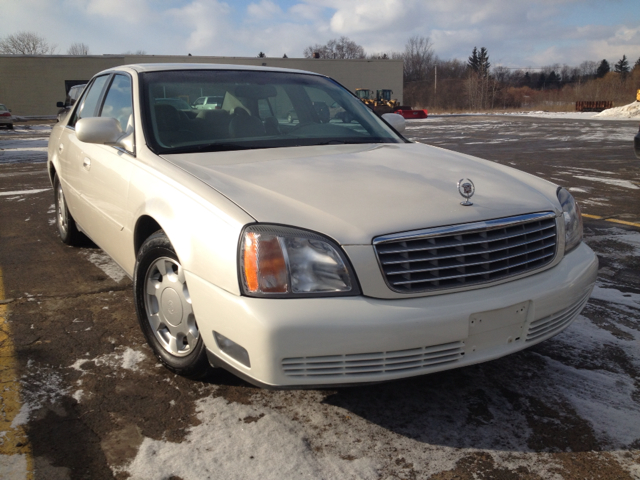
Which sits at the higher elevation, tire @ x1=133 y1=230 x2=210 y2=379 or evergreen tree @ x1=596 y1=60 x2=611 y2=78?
evergreen tree @ x1=596 y1=60 x2=611 y2=78

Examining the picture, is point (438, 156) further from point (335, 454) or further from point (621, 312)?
point (335, 454)

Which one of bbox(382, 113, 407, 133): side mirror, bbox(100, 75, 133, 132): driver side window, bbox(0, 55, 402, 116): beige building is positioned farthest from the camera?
bbox(0, 55, 402, 116): beige building

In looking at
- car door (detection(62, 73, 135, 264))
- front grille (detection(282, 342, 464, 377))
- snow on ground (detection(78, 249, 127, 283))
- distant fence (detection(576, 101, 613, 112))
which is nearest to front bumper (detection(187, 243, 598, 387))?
front grille (detection(282, 342, 464, 377))

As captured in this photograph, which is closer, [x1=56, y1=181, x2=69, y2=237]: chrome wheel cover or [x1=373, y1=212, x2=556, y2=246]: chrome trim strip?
[x1=373, y1=212, x2=556, y2=246]: chrome trim strip

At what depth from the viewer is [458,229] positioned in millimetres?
2256

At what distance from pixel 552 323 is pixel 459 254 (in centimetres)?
63

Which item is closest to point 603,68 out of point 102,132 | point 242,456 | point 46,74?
point 46,74

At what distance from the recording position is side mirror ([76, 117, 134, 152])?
3215 millimetres

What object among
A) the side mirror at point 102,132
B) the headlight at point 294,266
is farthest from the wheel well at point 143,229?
the headlight at point 294,266

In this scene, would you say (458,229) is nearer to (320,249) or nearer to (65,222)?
(320,249)

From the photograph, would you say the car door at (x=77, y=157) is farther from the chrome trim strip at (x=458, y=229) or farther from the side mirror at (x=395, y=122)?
the chrome trim strip at (x=458, y=229)

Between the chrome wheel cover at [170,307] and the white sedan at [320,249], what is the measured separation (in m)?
0.01

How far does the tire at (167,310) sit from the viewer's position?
8.43 ft

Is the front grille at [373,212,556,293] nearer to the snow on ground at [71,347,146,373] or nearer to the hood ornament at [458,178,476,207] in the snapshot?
the hood ornament at [458,178,476,207]
